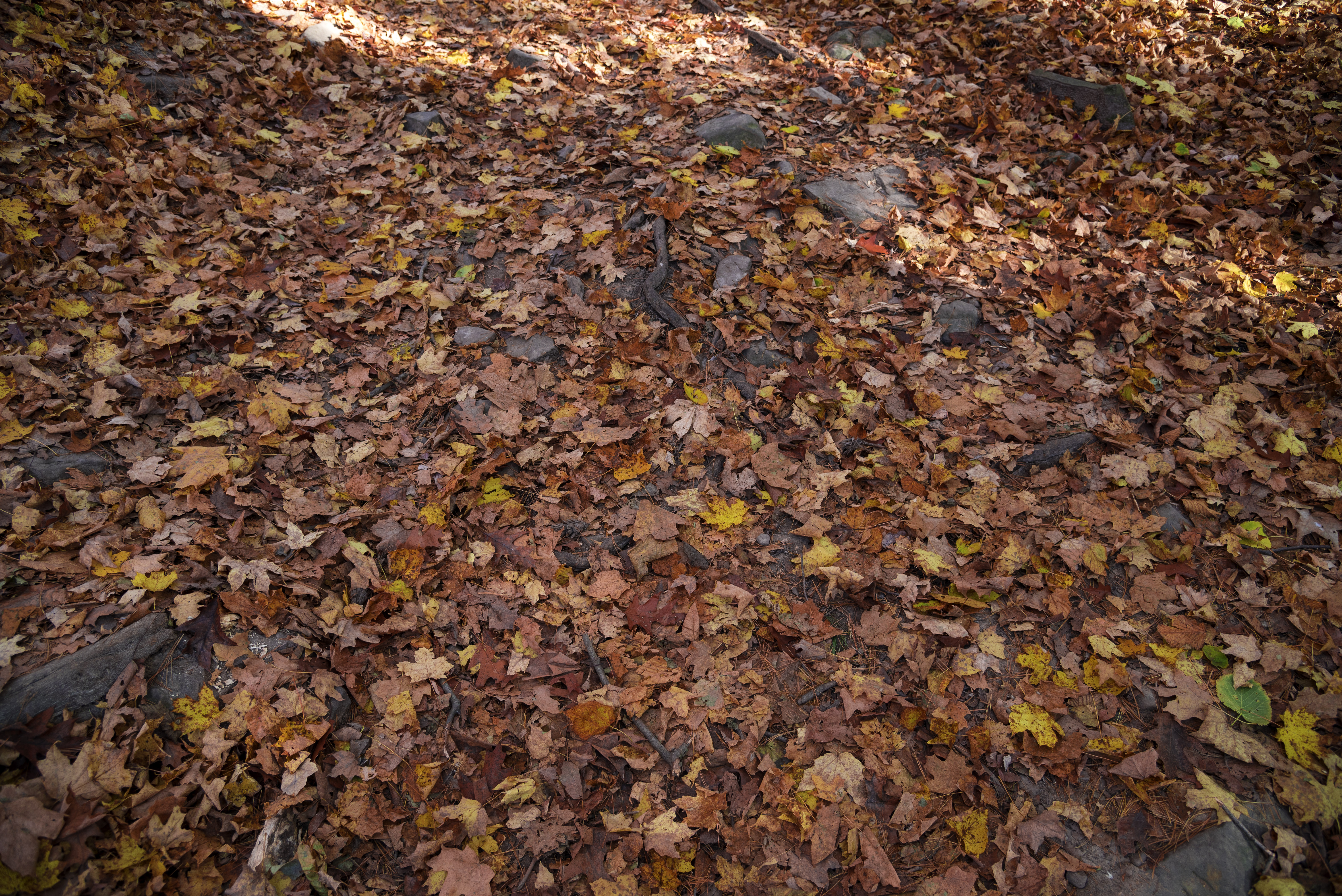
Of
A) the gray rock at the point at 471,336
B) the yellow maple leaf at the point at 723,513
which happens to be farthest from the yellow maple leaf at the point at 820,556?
the gray rock at the point at 471,336

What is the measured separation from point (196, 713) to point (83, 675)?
493 millimetres

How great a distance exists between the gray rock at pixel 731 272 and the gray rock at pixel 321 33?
526 centimetres

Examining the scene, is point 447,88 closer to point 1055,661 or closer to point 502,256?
point 502,256

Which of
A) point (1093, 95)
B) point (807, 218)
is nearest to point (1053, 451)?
point (807, 218)

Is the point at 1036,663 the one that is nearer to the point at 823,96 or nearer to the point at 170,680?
the point at 170,680

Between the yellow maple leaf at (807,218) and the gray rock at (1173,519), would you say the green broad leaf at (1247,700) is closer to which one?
the gray rock at (1173,519)

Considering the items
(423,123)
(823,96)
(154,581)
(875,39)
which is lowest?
(154,581)

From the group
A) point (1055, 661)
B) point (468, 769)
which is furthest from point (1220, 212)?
point (468, 769)

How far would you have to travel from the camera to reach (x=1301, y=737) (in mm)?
2863

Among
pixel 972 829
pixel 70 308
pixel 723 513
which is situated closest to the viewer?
pixel 972 829

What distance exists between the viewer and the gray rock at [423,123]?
20.1ft

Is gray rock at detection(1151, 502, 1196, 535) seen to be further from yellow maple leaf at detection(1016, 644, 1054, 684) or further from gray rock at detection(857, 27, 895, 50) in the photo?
gray rock at detection(857, 27, 895, 50)

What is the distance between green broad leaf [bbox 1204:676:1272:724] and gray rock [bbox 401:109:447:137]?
7001 millimetres

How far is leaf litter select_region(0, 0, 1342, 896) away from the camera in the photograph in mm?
2783
